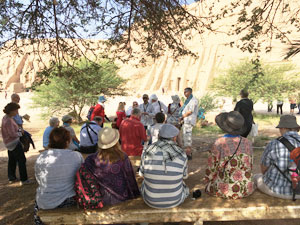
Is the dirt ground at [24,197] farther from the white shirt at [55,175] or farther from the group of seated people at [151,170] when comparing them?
the white shirt at [55,175]

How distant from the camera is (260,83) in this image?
1823 cm

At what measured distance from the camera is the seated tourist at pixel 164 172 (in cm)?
236

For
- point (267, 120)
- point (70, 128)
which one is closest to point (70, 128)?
point (70, 128)

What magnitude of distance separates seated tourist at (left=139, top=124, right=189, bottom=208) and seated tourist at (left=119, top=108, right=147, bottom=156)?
1.78 metres

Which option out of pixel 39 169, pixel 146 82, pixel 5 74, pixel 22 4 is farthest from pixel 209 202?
pixel 5 74

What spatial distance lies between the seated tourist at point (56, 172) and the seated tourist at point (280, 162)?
212cm

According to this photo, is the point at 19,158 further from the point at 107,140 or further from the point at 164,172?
the point at 164,172

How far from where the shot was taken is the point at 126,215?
242 cm

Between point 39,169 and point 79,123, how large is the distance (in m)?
13.5

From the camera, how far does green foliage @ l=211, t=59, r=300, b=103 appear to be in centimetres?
1773

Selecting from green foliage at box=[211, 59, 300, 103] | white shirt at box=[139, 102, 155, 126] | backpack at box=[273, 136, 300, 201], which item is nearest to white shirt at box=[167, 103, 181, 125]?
white shirt at box=[139, 102, 155, 126]

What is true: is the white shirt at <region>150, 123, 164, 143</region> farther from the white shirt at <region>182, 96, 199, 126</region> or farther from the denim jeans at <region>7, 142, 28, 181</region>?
the denim jeans at <region>7, 142, 28, 181</region>

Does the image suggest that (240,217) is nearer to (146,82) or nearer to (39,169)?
(39,169)

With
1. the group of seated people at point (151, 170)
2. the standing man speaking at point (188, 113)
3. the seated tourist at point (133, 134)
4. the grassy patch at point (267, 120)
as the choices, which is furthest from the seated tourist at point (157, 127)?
the grassy patch at point (267, 120)
